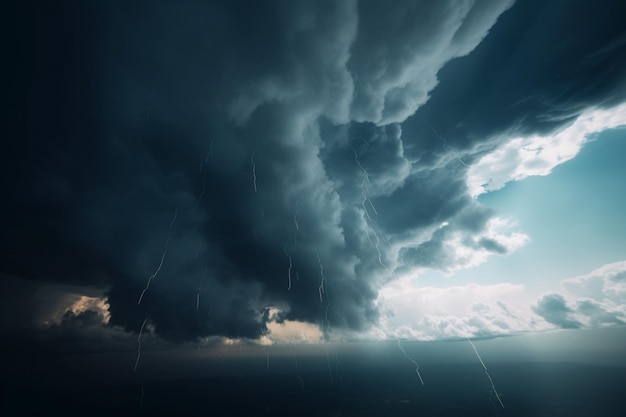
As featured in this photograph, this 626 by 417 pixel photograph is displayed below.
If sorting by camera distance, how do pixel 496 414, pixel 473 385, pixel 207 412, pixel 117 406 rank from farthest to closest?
pixel 473 385 < pixel 117 406 < pixel 207 412 < pixel 496 414

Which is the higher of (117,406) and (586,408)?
(117,406)

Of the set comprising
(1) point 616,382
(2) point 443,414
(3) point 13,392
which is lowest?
(1) point 616,382

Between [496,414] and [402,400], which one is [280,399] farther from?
[496,414]

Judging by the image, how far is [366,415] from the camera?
356ft

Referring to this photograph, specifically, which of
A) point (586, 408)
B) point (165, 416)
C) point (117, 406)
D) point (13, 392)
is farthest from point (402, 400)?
point (13, 392)

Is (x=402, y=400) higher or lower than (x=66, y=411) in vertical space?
lower

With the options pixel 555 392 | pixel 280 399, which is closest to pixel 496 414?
pixel 555 392

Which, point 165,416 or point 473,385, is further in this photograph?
point 473,385

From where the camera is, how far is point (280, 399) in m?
149

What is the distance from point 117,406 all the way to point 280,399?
313 feet

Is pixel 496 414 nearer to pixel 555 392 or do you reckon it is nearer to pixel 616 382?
pixel 555 392

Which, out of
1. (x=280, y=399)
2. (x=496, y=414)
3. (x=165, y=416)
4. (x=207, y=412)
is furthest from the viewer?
(x=280, y=399)

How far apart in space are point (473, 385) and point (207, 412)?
195 meters

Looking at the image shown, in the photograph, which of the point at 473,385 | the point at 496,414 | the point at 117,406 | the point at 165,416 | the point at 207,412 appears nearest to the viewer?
the point at 496,414
